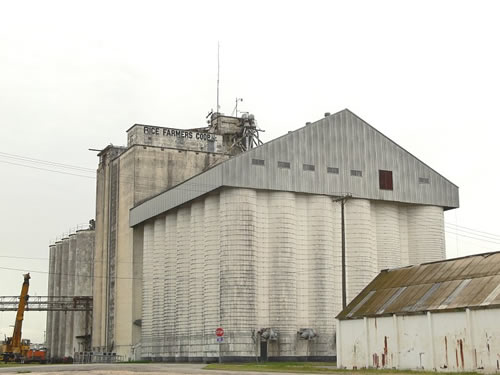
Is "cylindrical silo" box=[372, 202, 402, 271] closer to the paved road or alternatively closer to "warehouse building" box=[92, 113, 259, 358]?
"warehouse building" box=[92, 113, 259, 358]

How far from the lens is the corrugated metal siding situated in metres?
63.9

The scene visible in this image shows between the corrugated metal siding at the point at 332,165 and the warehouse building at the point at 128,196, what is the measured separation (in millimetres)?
7111

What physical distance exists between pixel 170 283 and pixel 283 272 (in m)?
13.3

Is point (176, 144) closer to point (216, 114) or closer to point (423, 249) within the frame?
point (216, 114)

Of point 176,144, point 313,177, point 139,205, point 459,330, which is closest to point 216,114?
Answer: point 176,144

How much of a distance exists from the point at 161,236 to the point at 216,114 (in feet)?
80.8

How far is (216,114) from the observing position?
307 ft

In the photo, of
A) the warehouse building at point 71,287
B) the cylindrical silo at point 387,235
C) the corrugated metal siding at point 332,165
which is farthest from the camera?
the warehouse building at point 71,287

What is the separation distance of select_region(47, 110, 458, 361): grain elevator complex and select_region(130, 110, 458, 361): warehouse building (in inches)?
4.1

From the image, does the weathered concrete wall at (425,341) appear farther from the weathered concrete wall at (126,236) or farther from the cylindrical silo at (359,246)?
the weathered concrete wall at (126,236)

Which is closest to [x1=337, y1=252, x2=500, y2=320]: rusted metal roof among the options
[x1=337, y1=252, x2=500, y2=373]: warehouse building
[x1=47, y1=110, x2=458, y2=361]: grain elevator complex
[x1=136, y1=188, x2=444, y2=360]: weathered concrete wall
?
[x1=337, y1=252, x2=500, y2=373]: warehouse building

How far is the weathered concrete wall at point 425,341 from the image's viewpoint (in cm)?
3312

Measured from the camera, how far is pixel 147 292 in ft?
245

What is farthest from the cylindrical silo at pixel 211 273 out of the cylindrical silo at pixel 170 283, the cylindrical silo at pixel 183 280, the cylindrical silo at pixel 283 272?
the cylindrical silo at pixel 170 283
